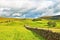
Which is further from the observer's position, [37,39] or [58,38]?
[37,39]

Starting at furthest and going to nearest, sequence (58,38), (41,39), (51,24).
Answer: (51,24) → (41,39) → (58,38)

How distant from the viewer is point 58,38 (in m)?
26.0

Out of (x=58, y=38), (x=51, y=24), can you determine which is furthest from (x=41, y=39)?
(x=51, y=24)

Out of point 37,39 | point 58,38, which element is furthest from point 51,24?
point 58,38

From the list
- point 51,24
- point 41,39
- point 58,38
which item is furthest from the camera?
point 51,24

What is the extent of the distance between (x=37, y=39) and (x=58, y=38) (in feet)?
34.0

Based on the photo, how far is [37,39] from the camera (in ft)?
119

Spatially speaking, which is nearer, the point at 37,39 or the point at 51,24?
the point at 37,39

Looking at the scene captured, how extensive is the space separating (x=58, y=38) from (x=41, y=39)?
9809 mm

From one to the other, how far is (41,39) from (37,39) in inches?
30.5

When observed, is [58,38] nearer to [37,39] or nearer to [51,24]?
[37,39]

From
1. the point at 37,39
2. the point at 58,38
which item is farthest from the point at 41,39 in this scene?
the point at 58,38

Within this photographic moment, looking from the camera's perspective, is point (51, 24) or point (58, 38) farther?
point (51, 24)

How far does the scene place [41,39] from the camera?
3569 cm
